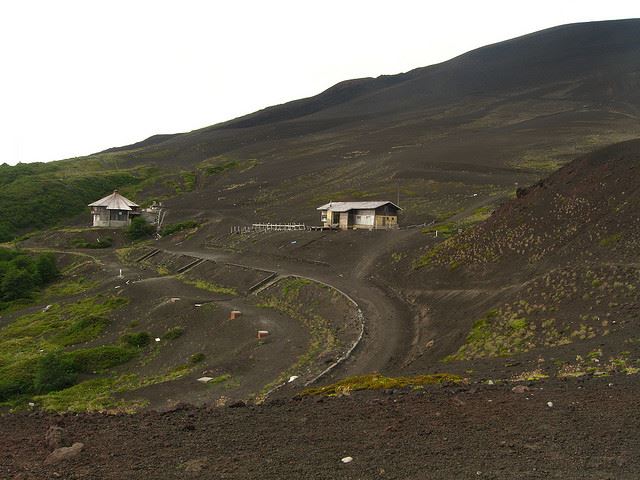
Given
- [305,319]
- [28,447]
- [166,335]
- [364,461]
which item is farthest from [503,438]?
[166,335]

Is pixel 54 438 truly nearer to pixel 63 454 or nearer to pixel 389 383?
pixel 63 454

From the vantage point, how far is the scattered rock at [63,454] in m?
11.3

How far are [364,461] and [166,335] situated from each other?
26.5 m

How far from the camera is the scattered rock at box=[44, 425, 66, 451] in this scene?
1220cm

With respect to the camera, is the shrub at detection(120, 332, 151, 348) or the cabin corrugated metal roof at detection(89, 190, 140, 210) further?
the cabin corrugated metal roof at detection(89, 190, 140, 210)

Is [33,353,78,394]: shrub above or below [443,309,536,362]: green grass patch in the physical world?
below

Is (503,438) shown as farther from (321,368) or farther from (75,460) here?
(321,368)

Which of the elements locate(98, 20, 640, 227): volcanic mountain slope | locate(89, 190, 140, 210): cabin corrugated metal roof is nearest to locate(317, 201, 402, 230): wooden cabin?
locate(98, 20, 640, 227): volcanic mountain slope

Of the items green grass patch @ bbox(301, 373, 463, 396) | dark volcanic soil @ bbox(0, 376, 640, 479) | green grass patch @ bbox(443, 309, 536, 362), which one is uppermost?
dark volcanic soil @ bbox(0, 376, 640, 479)

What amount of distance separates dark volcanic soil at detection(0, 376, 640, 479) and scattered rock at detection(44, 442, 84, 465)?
0.18m

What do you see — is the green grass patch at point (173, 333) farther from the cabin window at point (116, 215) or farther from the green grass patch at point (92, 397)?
the cabin window at point (116, 215)

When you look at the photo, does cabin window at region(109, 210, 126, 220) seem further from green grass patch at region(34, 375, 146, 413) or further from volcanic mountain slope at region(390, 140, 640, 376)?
green grass patch at region(34, 375, 146, 413)

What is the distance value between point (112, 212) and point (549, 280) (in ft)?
274

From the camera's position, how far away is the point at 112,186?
134m
